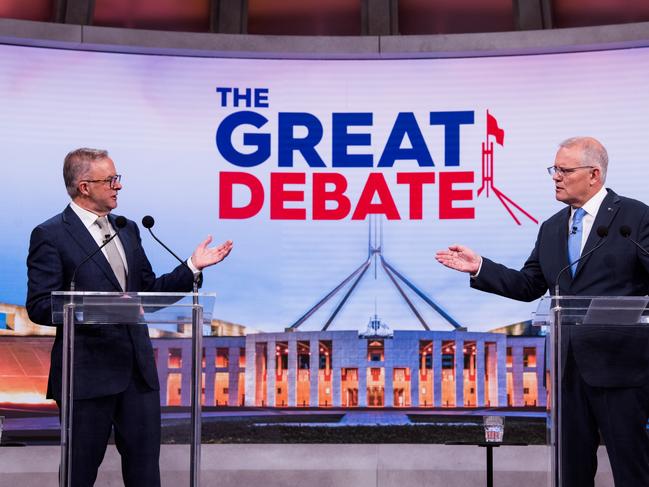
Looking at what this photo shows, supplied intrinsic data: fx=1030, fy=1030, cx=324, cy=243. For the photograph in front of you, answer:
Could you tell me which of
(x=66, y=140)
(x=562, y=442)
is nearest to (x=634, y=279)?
(x=562, y=442)

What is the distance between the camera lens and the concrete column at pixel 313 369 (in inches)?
233

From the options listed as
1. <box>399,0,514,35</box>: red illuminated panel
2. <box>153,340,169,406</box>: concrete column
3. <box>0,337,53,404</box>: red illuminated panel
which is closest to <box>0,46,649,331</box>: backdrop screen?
<box>399,0,514,35</box>: red illuminated panel

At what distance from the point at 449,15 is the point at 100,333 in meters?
3.80

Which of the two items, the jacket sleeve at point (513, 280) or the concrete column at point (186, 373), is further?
the jacket sleeve at point (513, 280)

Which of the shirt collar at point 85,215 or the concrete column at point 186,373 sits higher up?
the shirt collar at point 85,215

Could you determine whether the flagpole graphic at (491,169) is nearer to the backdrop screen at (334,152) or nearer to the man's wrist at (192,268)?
the backdrop screen at (334,152)

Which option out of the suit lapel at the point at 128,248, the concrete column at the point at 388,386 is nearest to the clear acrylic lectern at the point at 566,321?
the suit lapel at the point at 128,248

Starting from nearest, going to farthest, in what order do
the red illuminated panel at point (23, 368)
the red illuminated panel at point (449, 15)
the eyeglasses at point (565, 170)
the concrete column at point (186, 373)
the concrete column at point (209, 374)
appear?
the concrete column at point (186, 373), the eyeglasses at point (565, 170), the concrete column at point (209, 374), the red illuminated panel at point (23, 368), the red illuminated panel at point (449, 15)

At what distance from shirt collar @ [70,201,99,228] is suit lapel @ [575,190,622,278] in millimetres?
1783

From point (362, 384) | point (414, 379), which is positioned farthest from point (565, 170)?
point (362, 384)

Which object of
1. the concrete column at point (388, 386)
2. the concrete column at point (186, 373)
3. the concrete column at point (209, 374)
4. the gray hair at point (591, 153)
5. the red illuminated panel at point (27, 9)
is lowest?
the concrete column at point (388, 386)

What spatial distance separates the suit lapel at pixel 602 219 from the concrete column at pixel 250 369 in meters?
2.60

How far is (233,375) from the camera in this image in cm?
586

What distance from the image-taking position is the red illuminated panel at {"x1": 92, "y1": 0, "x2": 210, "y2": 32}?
6.35m
